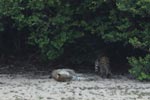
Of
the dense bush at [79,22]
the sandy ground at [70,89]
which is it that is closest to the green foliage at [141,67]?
the dense bush at [79,22]

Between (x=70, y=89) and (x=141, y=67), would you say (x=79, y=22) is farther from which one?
(x=70, y=89)

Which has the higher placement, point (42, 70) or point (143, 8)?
point (143, 8)

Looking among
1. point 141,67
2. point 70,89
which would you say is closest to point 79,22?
point 141,67

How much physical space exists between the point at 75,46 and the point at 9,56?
2634 millimetres

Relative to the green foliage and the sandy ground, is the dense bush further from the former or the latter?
the sandy ground

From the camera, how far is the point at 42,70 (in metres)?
13.0

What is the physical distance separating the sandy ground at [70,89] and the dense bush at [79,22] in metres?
0.73

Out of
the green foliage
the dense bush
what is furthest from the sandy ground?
the dense bush

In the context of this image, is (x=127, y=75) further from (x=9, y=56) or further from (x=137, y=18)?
(x=9, y=56)

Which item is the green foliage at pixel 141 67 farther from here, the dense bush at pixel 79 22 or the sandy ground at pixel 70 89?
the sandy ground at pixel 70 89

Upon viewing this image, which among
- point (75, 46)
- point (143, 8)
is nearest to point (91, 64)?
point (75, 46)

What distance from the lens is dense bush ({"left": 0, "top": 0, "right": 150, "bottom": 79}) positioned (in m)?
11.1

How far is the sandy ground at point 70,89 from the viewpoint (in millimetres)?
9141

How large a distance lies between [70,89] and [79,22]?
8.28 feet
